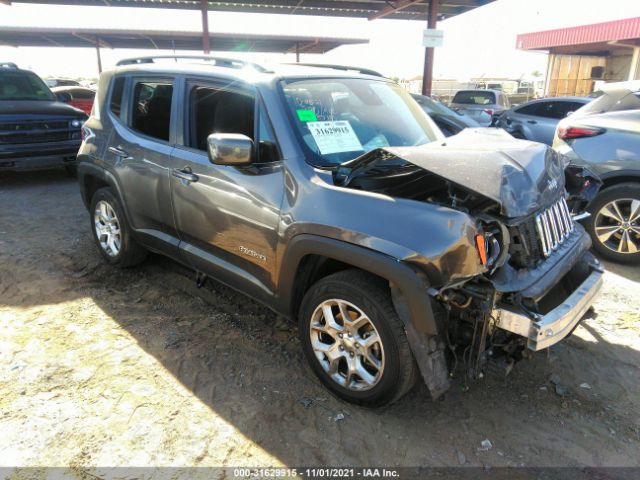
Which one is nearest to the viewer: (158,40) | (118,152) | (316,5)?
(118,152)

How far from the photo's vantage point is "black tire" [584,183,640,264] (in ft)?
15.1

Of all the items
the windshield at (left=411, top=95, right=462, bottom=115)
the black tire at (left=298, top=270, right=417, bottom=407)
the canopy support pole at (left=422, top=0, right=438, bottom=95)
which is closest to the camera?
the black tire at (left=298, top=270, right=417, bottom=407)

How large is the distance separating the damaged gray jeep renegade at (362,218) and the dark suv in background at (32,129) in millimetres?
4570

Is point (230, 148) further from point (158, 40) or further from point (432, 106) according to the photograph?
point (158, 40)

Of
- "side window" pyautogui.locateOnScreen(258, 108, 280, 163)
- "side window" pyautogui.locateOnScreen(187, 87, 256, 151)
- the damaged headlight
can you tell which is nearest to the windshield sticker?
"side window" pyautogui.locateOnScreen(258, 108, 280, 163)

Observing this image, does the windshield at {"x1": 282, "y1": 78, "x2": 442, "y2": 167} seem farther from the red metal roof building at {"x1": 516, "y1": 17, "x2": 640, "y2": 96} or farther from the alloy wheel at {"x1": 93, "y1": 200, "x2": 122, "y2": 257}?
the red metal roof building at {"x1": 516, "y1": 17, "x2": 640, "y2": 96}

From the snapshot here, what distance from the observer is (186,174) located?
11.0 ft

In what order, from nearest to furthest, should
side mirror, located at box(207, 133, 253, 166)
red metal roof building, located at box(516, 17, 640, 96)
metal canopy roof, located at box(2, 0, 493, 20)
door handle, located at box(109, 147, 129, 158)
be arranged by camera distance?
side mirror, located at box(207, 133, 253, 166), door handle, located at box(109, 147, 129, 158), metal canopy roof, located at box(2, 0, 493, 20), red metal roof building, located at box(516, 17, 640, 96)

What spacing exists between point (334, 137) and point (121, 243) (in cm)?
239

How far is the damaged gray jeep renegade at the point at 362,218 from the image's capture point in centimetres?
230

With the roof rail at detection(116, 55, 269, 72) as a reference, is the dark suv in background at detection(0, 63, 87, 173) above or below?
below

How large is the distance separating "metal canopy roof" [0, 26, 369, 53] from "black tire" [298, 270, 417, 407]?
63.8 ft

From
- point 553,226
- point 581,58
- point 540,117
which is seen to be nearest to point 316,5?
point 540,117

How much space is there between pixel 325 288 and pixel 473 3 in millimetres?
14056
